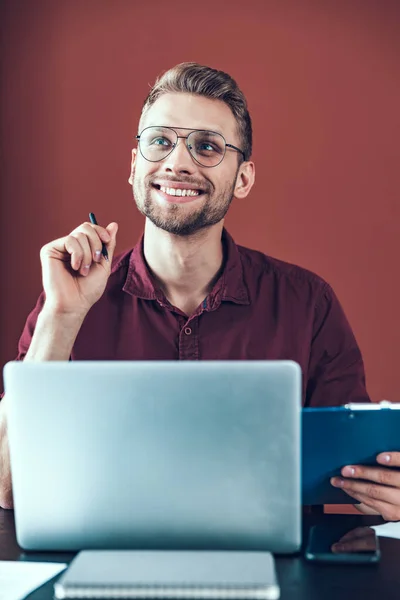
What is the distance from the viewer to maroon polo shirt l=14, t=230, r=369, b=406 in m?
1.88

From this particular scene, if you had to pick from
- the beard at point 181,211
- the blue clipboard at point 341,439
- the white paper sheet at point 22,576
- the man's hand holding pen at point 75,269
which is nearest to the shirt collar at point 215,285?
the beard at point 181,211

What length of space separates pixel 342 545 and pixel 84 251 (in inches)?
33.3

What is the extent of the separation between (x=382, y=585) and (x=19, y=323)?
2.16 meters

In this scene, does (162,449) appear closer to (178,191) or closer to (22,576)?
(22,576)

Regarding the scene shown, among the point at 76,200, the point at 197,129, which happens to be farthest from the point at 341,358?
the point at 76,200

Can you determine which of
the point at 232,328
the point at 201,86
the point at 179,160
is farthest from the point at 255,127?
the point at 232,328

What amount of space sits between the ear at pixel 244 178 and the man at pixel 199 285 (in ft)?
0.19

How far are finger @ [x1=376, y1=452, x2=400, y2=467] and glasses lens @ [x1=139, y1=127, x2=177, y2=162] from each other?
1.05 metres

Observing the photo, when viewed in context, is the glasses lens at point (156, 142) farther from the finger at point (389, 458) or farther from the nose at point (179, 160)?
the finger at point (389, 458)

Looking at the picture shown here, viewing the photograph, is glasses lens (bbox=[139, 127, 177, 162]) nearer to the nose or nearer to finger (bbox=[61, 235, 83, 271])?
the nose

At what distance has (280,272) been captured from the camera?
2.04 metres

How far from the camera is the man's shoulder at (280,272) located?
201 centimetres

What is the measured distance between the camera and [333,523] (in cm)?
123

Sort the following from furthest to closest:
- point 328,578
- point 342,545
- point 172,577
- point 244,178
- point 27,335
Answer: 1. point 244,178
2. point 27,335
3. point 342,545
4. point 328,578
5. point 172,577
